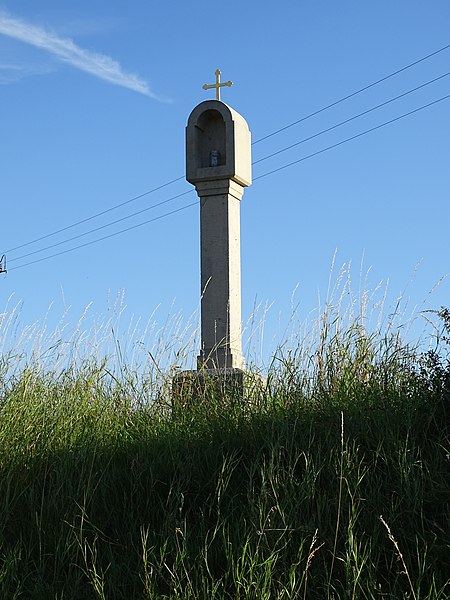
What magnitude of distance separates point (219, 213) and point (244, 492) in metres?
3.49

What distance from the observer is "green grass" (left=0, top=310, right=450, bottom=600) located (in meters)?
3.19

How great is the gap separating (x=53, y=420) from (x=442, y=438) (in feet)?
7.77

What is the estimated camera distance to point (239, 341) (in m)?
6.66

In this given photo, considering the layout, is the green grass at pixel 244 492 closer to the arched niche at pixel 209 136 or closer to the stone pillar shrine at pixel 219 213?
the stone pillar shrine at pixel 219 213

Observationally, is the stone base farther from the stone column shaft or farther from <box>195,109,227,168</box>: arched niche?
<box>195,109,227,168</box>: arched niche

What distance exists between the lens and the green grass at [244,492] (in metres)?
3.19

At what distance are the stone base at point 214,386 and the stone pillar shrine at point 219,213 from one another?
0.22m

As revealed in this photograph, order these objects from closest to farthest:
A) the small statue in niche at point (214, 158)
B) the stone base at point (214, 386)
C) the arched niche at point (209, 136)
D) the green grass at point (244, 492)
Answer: the green grass at point (244, 492)
the stone base at point (214, 386)
the small statue in niche at point (214, 158)
the arched niche at point (209, 136)

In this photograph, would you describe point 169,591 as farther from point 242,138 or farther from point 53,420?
point 242,138

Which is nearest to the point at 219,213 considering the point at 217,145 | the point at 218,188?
the point at 218,188

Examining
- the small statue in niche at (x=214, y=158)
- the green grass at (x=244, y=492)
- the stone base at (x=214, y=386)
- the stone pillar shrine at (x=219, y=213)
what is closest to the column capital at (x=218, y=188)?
the stone pillar shrine at (x=219, y=213)

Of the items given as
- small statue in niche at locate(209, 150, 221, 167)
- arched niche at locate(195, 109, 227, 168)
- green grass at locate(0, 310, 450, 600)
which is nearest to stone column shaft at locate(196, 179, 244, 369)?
small statue in niche at locate(209, 150, 221, 167)

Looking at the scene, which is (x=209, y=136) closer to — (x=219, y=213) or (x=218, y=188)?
(x=218, y=188)

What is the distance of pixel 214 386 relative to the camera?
232 inches
